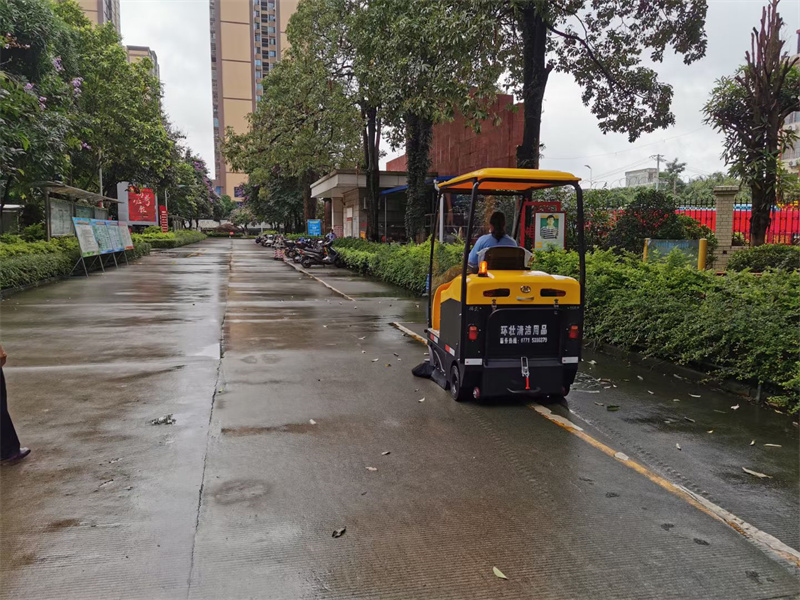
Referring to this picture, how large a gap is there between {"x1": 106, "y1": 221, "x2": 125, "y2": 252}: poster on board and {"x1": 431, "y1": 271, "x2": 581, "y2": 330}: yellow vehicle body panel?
827 inches

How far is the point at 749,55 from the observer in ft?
51.6

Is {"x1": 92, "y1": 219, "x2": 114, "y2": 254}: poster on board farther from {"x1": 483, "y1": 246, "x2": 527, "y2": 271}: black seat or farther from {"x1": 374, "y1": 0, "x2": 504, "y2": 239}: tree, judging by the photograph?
{"x1": 483, "y1": 246, "x2": 527, "y2": 271}: black seat

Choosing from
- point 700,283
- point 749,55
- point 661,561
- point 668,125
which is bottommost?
point 661,561

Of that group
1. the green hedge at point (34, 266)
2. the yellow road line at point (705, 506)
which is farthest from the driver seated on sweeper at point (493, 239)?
the green hedge at point (34, 266)

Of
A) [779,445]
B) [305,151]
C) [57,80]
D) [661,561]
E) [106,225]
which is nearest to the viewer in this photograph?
[661,561]

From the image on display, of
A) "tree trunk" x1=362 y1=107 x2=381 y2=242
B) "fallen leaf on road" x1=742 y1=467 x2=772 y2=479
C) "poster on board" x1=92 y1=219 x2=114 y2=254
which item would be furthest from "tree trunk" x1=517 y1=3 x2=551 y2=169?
"poster on board" x1=92 y1=219 x2=114 y2=254

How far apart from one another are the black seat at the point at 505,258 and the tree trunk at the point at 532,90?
22.8 ft

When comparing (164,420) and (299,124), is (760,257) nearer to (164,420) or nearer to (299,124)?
(164,420)

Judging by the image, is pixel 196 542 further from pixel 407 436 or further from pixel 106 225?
pixel 106 225

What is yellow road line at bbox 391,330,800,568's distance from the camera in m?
3.16

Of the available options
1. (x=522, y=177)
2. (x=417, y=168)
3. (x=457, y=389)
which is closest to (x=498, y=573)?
(x=457, y=389)

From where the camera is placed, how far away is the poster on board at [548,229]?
12.0 m

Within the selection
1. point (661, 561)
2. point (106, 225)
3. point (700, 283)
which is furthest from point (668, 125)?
point (106, 225)

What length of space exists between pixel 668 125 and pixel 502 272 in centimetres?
1028
